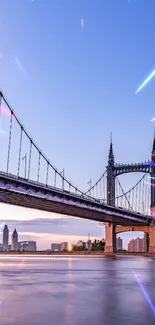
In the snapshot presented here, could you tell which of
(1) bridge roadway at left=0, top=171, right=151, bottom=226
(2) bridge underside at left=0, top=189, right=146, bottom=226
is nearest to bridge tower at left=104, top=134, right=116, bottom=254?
(2) bridge underside at left=0, top=189, right=146, bottom=226

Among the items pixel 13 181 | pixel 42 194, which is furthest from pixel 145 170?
pixel 13 181

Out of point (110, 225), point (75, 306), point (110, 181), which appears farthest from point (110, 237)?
point (75, 306)

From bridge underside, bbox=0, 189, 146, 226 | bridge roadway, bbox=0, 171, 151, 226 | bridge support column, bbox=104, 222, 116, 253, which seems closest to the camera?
bridge roadway, bbox=0, 171, 151, 226

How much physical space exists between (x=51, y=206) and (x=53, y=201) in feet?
24.0

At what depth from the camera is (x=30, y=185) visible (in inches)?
2886

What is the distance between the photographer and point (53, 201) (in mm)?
84438

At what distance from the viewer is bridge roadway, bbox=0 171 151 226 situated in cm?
6979

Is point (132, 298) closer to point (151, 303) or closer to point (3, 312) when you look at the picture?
point (151, 303)

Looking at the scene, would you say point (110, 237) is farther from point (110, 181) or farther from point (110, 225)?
point (110, 181)

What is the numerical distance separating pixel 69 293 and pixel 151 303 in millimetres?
3985

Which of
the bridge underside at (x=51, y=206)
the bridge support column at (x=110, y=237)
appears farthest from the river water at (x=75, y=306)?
the bridge support column at (x=110, y=237)

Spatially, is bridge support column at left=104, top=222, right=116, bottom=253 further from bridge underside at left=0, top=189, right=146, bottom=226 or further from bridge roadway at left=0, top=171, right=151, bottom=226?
bridge roadway at left=0, top=171, right=151, bottom=226

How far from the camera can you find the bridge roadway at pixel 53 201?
229 ft

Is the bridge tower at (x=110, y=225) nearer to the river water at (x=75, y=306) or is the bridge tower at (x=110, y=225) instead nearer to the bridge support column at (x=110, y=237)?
the bridge support column at (x=110, y=237)
